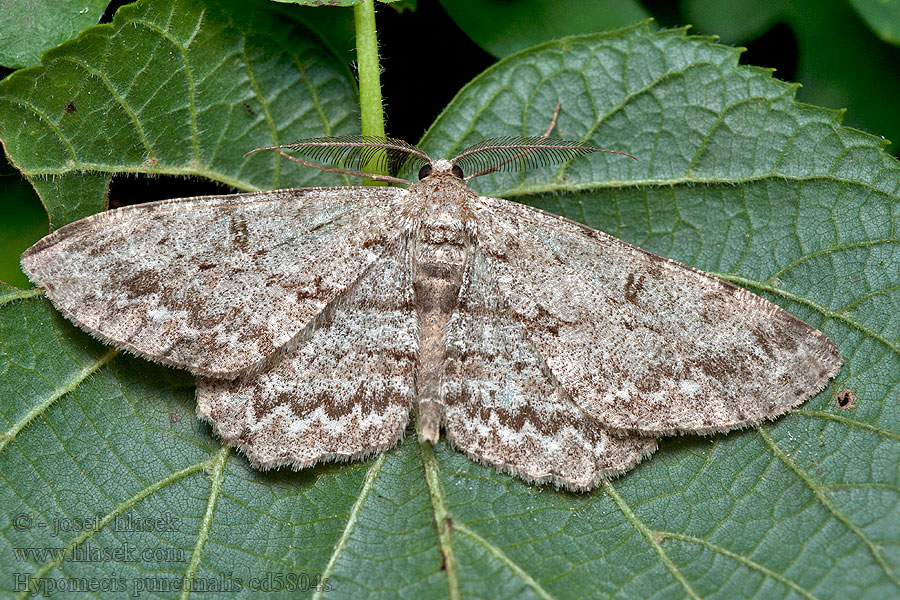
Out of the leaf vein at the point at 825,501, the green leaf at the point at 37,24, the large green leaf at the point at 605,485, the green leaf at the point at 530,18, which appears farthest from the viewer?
the green leaf at the point at 530,18

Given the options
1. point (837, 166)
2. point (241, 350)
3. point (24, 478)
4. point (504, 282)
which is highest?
point (837, 166)

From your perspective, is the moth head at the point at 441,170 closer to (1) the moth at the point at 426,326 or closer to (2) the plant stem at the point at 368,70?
(1) the moth at the point at 426,326

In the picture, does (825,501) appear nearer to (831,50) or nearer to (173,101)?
(831,50)

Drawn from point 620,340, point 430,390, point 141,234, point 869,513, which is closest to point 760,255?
point 620,340

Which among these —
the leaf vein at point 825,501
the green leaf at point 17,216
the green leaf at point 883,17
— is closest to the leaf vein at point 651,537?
the leaf vein at point 825,501

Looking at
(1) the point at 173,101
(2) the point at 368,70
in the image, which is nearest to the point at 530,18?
(2) the point at 368,70

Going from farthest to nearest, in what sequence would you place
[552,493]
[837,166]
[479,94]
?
[479,94] < [837,166] < [552,493]

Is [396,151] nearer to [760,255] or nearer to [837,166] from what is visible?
[760,255]
